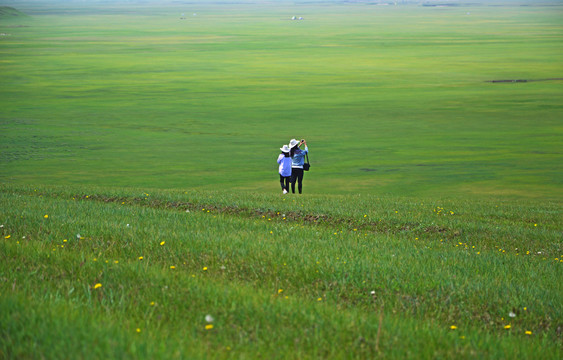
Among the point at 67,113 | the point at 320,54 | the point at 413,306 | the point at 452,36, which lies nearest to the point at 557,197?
the point at 413,306

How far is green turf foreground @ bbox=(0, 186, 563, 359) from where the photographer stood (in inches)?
228

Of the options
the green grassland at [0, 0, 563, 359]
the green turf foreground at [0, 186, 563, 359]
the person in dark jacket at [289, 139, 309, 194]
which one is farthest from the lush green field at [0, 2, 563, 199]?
the green turf foreground at [0, 186, 563, 359]

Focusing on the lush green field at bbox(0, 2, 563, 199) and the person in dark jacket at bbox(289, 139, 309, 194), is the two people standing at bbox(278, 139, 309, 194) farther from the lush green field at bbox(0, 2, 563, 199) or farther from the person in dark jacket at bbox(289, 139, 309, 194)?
the lush green field at bbox(0, 2, 563, 199)

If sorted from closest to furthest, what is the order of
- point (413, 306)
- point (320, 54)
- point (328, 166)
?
point (413, 306)
point (328, 166)
point (320, 54)

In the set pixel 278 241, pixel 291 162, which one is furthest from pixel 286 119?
pixel 278 241

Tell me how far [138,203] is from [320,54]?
390 feet

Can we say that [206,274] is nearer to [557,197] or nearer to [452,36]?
[557,197]

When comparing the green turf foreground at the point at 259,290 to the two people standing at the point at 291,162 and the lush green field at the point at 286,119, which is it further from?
the lush green field at the point at 286,119

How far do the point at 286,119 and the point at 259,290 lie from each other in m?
55.1

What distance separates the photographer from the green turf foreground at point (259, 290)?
19.0 feet

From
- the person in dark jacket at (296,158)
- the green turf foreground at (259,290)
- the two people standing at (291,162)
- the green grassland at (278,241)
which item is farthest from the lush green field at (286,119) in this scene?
the green turf foreground at (259,290)

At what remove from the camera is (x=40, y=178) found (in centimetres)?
3609

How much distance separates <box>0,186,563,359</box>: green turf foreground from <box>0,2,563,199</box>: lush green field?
66.3ft

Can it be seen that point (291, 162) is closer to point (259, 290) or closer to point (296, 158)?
point (296, 158)
